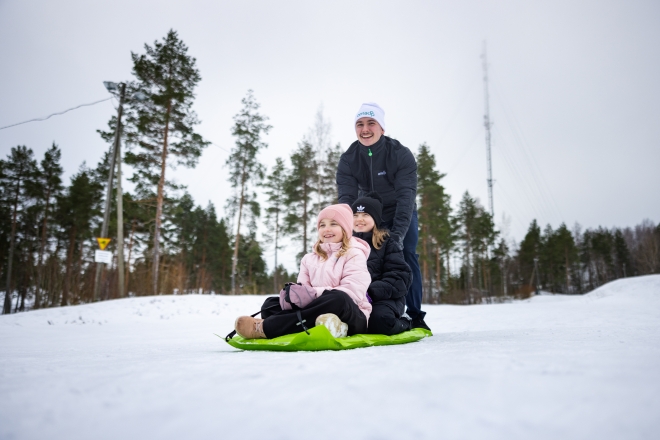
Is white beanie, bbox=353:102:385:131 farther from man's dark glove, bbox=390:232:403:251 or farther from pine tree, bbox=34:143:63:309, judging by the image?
pine tree, bbox=34:143:63:309

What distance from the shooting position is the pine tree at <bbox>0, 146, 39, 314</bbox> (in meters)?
20.7

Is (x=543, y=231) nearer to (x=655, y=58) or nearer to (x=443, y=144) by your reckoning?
(x=443, y=144)

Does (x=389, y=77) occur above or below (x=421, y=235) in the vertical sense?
above

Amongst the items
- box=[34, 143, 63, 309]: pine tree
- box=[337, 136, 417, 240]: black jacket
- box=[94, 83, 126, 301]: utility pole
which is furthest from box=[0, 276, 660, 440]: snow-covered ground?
box=[34, 143, 63, 309]: pine tree

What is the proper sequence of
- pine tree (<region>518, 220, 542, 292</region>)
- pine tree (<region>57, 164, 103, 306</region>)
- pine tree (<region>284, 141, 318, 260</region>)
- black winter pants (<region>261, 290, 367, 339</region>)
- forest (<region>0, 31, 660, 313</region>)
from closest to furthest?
black winter pants (<region>261, 290, 367, 339</region>) → forest (<region>0, 31, 660, 313</region>) → pine tree (<region>284, 141, 318, 260</region>) → pine tree (<region>57, 164, 103, 306</region>) → pine tree (<region>518, 220, 542, 292</region>)

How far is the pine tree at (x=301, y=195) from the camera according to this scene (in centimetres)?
2297

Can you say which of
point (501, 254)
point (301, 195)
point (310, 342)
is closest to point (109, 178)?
point (310, 342)

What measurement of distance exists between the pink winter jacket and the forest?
10777mm

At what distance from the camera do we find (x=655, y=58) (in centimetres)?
1512

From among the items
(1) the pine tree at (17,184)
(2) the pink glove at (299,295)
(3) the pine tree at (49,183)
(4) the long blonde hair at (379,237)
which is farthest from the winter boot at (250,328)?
(3) the pine tree at (49,183)

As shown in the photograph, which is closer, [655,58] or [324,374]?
[324,374]

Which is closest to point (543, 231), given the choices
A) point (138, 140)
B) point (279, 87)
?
point (279, 87)

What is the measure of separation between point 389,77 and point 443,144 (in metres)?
6.40

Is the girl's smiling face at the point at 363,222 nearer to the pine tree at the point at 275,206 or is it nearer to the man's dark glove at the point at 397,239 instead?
the man's dark glove at the point at 397,239
